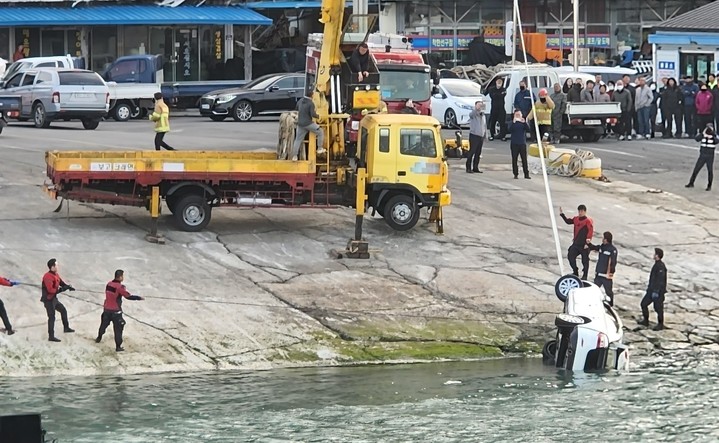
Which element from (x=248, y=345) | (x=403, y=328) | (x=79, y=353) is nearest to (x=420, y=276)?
(x=403, y=328)

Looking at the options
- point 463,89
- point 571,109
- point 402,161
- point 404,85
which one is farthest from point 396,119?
point 463,89

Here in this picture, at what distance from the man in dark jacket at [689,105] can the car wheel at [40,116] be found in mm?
17339

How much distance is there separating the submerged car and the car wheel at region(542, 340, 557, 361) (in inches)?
4.5

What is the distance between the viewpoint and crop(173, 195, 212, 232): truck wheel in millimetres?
24672

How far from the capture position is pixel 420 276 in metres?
23.8

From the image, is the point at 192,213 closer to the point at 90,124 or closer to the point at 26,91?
the point at 90,124

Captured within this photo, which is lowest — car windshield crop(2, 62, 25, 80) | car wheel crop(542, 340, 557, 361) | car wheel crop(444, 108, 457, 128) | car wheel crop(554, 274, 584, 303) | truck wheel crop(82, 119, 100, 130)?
car wheel crop(542, 340, 557, 361)

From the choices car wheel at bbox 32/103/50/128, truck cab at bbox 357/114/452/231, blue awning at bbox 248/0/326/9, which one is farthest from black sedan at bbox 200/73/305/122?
truck cab at bbox 357/114/452/231

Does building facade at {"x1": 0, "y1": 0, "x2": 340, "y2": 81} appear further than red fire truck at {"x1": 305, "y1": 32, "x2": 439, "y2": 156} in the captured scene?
Yes

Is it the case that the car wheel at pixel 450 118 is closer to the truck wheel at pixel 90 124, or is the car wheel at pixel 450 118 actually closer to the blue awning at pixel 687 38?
the blue awning at pixel 687 38

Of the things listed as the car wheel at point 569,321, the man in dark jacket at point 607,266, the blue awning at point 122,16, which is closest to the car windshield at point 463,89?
the blue awning at point 122,16

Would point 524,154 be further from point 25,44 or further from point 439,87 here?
point 25,44

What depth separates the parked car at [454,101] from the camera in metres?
40.4

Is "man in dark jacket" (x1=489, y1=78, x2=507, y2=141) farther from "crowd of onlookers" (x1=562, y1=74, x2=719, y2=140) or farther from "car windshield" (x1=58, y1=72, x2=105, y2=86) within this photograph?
"car windshield" (x1=58, y1=72, x2=105, y2=86)
